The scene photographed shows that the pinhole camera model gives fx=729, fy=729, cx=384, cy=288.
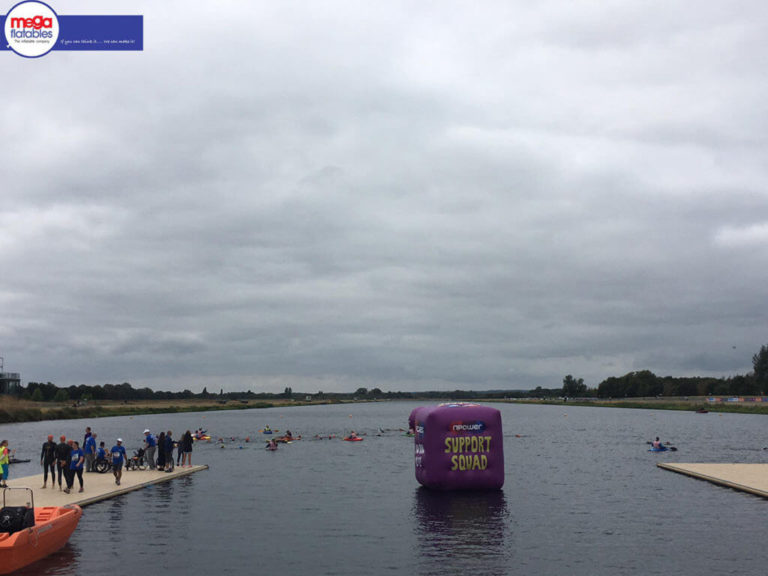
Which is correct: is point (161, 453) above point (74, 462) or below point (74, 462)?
below

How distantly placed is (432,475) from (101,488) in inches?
636

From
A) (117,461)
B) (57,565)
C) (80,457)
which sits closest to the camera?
(57,565)

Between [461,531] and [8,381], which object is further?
[8,381]

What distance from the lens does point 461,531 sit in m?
26.6

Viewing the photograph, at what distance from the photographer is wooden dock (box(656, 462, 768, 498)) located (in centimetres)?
3691

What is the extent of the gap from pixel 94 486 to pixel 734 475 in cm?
3530

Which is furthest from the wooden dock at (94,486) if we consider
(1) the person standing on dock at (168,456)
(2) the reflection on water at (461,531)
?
(2) the reflection on water at (461,531)

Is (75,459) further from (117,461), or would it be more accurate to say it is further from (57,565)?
(57,565)

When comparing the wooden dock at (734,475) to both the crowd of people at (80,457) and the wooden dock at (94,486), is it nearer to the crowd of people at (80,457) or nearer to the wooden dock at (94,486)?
the wooden dock at (94,486)

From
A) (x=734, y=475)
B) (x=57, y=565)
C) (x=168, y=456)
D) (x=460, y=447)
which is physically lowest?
(x=734, y=475)

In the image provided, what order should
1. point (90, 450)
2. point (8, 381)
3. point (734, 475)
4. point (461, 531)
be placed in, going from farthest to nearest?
point (8, 381) → point (734, 475) → point (90, 450) → point (461, 531)

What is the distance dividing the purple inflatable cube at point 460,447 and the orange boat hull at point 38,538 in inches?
609

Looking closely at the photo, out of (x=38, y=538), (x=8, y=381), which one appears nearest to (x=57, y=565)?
(x=38, y=538)

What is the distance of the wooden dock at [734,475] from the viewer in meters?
36.9
